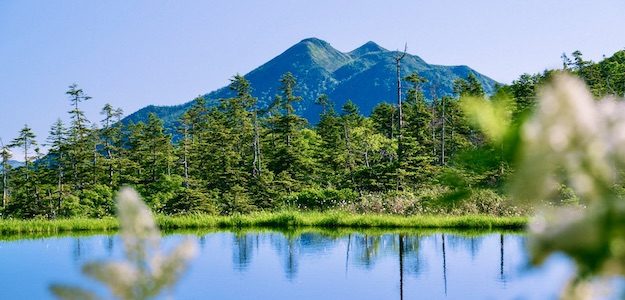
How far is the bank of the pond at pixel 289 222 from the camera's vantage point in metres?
18.9

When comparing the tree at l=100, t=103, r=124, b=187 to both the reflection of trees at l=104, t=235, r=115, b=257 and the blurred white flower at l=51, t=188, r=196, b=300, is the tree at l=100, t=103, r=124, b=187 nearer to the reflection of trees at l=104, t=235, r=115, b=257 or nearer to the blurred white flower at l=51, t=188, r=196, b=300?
the reflection of trees at l=104, t=235, r=115, b=257

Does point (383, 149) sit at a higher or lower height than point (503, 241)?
higher

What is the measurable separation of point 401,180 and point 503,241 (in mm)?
8635

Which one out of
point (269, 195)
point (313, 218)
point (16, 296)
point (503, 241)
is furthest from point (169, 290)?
point (269, 195)

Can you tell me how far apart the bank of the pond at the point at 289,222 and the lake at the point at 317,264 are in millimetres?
1009


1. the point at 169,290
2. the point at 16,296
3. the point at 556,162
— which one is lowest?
the point at 16,296

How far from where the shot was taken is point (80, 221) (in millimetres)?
20953

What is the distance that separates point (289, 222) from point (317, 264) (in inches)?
272

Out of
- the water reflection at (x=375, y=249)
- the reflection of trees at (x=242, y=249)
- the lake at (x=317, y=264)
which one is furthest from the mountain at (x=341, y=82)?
the lake at (x=317, y=264)

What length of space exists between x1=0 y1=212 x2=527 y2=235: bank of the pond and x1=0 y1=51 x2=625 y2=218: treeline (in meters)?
2.04

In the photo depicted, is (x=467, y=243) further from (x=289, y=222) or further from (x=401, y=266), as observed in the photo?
(x=289, y=222)

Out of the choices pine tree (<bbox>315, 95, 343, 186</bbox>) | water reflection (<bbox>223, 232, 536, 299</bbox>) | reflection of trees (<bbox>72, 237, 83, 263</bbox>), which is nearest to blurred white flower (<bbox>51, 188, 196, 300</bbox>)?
water reflection (<bbox>223, 232, 536, 299</bbox>)

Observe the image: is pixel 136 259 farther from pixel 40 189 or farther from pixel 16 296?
pixel 40 189

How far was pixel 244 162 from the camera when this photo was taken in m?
32.3
